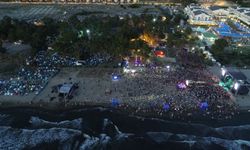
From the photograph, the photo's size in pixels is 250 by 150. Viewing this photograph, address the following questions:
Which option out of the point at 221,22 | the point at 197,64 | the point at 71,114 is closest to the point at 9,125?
the point at 71,114

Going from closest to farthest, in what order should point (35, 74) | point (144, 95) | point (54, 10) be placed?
point (144, 95) < point (35, 74) < point (54, 10)

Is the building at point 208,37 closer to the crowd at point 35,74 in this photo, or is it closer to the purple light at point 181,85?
the purple light at point 181,85

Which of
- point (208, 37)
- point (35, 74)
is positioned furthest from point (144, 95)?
point (208, 37)

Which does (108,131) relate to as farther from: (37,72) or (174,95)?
(37,72)

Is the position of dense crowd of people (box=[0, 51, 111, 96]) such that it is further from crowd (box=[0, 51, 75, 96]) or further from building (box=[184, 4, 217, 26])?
building (box=[184, 4, 217, 26])

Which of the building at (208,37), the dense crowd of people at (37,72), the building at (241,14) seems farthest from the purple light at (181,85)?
the building at (241,14)
